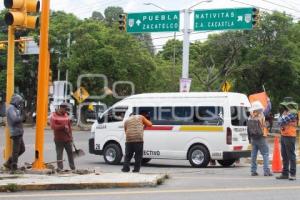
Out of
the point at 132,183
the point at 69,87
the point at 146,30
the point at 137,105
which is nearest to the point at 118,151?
the point at 137,105

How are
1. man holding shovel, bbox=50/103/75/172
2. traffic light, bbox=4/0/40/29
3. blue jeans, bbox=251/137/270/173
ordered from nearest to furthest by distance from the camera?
traffic light, bbox=4/0/40/29, blue jeans, bbox=251/137/270/173, man holding shovel, bbox=50/103/75/172

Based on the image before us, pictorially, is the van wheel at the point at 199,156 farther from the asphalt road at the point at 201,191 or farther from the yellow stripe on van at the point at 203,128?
the asphalt road at the point at 201,191

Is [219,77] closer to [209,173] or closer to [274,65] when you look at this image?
[274,65]

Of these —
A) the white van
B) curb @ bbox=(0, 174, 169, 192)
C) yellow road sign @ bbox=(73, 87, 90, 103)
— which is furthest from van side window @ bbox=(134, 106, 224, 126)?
yellow road sign @ bbox=(73, 87, 90, 103)

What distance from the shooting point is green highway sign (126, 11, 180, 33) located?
99.3 ft

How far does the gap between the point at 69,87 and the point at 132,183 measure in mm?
38662

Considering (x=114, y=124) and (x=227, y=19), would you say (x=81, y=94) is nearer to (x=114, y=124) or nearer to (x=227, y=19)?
(x=227, y=19)

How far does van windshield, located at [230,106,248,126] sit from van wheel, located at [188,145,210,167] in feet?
3.91

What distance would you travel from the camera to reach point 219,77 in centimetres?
4634

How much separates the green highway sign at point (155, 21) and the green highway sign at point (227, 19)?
52.2 inches

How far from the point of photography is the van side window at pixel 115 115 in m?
20.5

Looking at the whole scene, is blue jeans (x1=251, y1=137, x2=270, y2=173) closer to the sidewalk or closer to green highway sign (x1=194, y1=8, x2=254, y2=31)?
the sidewalk

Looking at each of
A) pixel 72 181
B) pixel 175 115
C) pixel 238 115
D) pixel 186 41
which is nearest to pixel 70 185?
pixel 72 181

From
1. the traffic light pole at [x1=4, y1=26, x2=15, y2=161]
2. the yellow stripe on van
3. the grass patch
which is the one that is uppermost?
the traffic light pole at [x1=4, y1=26, x2=15, y2=161]
